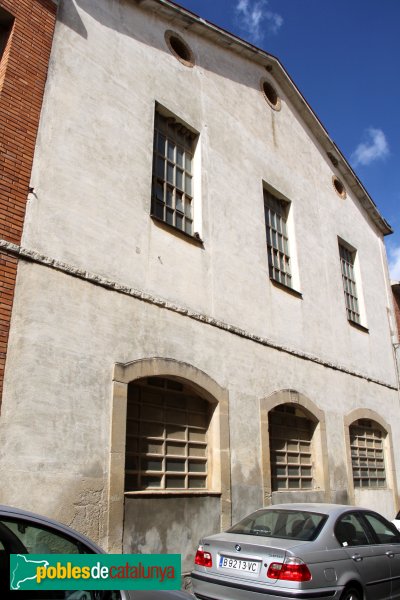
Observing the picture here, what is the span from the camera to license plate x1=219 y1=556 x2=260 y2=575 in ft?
17.3

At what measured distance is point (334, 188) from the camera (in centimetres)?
1579

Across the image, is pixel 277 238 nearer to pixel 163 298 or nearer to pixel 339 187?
pixel 163 298

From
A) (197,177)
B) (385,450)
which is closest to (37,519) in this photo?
(197,177)

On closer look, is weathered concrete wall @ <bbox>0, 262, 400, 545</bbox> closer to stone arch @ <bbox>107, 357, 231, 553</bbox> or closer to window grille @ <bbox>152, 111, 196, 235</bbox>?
stone arch @ <bbox>107, 357, 231, 553</bbox>

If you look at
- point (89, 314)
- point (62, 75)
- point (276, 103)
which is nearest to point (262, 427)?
point (89, 314)

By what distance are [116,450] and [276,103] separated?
1046 cm

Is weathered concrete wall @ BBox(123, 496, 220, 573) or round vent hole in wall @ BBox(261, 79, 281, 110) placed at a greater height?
round vent hole in wall @ BBox(261, 79, 281, 110)

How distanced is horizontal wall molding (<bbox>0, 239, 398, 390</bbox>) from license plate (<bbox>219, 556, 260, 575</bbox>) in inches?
149

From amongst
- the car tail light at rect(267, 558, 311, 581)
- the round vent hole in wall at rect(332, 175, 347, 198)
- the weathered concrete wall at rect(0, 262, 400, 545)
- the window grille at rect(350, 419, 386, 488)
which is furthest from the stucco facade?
the car tail light at rect(267, 558, 311, 581)

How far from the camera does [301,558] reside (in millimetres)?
5141

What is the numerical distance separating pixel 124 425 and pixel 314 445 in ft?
18.9

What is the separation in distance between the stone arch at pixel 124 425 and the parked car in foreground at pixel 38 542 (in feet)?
12.0

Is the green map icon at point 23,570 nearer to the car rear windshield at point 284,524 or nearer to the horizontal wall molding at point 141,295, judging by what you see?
the car rear windshield at point 284,524

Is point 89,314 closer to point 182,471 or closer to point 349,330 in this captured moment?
point 182,471
